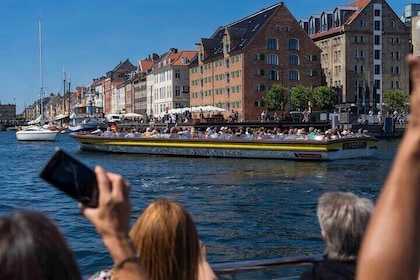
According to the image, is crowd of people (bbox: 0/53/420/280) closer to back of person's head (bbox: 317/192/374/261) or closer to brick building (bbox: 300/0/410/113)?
back of person's head (bbox: 317/192/374/261)

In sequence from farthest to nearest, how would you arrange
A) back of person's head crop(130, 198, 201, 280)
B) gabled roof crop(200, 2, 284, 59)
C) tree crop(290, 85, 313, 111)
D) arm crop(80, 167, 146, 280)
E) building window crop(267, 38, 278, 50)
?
gabled roof crop(200, 2, 284, 59)
building window crop(267, 38, 278, 50)
tree crop(290, 85, 313, 111)
back of person's head crop(130, 198, 201, 280)
arm crop(80, 167, 146, 280)

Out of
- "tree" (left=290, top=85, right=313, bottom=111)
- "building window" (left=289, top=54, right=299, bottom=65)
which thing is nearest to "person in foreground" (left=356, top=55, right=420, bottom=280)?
"tree" (left=290, top=85, right=313, bottom=111)

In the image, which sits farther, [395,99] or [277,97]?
[395,99]

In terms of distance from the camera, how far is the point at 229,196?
1794cm

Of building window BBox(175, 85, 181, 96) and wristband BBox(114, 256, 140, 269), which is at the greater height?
building window BBox(175, 85, 181, 96)

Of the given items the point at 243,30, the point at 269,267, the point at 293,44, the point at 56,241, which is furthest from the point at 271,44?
the point at 56,241

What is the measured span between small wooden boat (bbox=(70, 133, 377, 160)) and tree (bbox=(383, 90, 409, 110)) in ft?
143

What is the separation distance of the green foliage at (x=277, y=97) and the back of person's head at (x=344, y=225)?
2697 inches

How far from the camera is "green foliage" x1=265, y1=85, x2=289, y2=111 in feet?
232

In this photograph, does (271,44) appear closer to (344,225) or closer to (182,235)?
(344,225)

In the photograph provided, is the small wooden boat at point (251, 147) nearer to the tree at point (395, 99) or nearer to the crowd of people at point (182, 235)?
the crowd of people at point (182, 235)

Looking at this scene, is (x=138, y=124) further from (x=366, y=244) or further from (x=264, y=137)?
(x=366, y=244)

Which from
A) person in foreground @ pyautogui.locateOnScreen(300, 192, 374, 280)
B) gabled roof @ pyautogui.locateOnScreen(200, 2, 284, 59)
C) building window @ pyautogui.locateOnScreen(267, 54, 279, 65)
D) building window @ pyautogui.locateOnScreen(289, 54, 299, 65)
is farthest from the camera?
building window @ pyautogui.locateOnScreen(289, 54, 299, 65)

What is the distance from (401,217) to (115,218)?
0.95 meters
